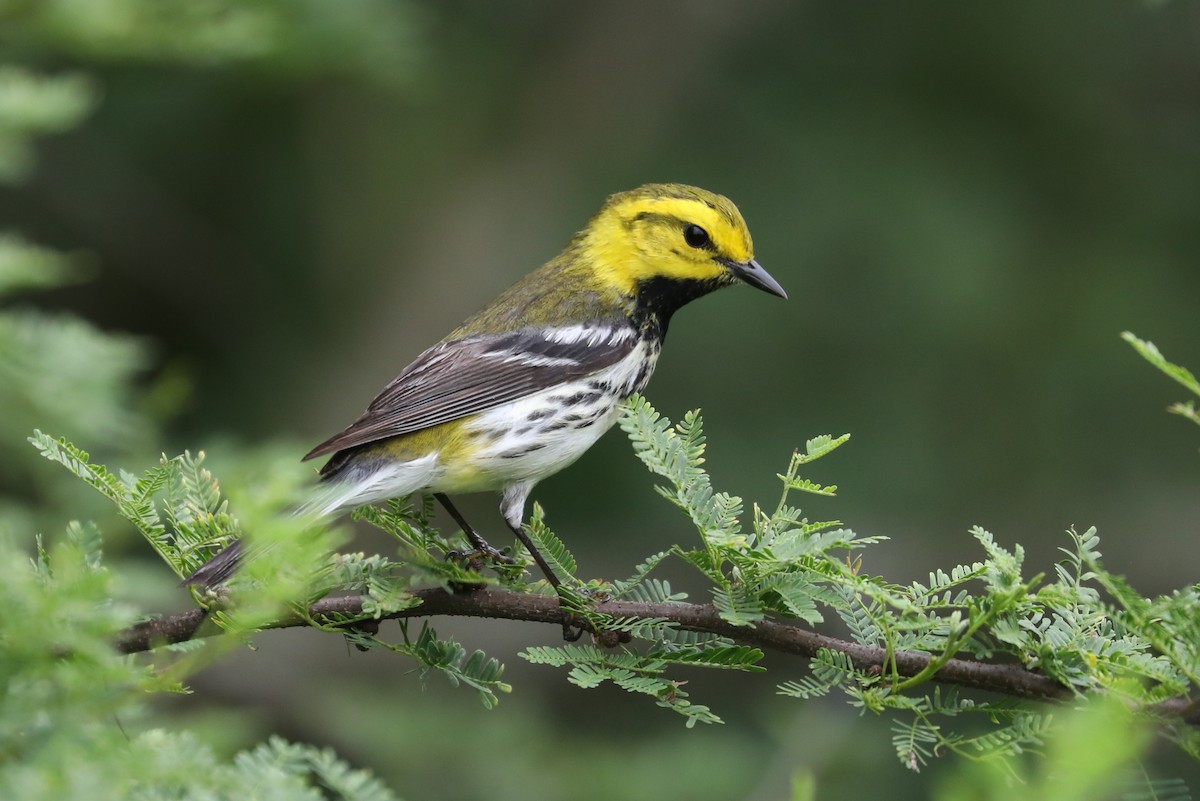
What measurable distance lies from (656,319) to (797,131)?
12.3 ft

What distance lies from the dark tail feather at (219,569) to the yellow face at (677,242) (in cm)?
195

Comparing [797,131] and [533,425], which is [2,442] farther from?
[797,131]

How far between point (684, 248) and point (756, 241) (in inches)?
115

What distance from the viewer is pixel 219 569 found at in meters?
2.37

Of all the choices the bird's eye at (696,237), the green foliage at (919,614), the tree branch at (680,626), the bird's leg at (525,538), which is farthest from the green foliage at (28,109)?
the green foliage at (919,614)

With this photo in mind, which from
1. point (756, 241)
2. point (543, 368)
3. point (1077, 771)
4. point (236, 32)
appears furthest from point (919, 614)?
point (756, 241)

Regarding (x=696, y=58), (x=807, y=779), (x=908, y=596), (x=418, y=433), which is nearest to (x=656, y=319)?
(x=418, y=433)

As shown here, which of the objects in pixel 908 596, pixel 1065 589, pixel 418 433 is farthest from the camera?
pixel 418 433

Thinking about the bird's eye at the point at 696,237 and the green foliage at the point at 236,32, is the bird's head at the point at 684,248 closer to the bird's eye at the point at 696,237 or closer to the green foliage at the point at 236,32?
the bird's eye at the point at 696,237

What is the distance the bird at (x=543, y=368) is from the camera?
3.34 metres

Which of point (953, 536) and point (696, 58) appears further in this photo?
point (696, 58)

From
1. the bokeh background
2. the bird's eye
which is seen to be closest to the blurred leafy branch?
the bokeh background

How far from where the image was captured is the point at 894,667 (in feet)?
7.32

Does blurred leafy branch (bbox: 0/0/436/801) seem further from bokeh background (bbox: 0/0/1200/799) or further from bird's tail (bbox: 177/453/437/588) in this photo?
bokeh background (bbox: 0/0/1200/799)
